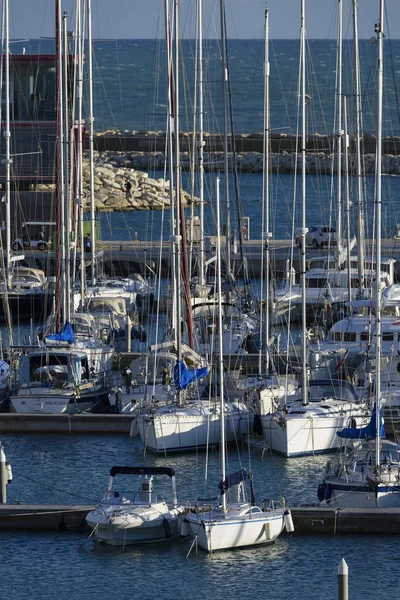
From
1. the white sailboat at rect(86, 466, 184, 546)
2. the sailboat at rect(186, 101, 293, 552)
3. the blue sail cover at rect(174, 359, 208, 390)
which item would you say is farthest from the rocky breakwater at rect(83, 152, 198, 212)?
the sailboat at rect(186, 101, 293, 552)

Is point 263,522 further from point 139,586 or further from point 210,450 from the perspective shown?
point 210,450

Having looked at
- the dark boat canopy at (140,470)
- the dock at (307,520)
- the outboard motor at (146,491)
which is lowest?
the dock at (307,520)

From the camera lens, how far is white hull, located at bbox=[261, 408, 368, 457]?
96.0 ft

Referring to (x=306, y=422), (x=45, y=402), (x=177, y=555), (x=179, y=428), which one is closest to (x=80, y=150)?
(x=45, y=402)

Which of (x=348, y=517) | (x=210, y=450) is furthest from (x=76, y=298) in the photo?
(x=348, y=517)

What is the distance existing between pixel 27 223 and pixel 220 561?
30268 mm

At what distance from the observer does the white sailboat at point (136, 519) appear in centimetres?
Answer: 2402

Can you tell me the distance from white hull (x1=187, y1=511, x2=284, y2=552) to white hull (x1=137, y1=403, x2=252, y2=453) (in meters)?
5.61

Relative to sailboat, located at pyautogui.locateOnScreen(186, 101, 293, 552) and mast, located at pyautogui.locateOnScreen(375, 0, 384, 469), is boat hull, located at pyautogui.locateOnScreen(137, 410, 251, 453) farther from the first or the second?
sailboat, located at pyautogui.locateOnScreen(186, 101, 293, 552)

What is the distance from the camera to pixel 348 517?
80.7 feet

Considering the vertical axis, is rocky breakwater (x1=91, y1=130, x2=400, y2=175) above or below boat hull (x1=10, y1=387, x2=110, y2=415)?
above

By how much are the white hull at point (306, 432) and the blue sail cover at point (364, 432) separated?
6.17 feet

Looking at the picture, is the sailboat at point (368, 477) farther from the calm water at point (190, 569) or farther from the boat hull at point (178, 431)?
the boat hull at point (178, 431)

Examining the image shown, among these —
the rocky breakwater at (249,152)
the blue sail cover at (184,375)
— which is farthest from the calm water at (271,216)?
the blue sail cover at (184,375)
